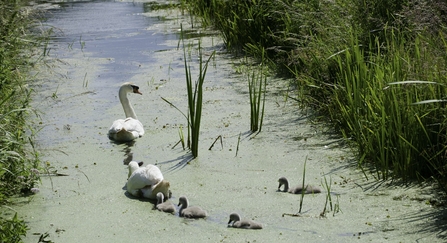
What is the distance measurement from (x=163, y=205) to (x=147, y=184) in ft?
0.82

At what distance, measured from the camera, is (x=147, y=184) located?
4.50m

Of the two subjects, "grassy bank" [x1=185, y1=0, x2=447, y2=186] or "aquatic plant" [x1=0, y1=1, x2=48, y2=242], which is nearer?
"aquatic plant" [x1=0, y1=1, x2=48, y2=242]

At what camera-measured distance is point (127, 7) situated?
14797mm

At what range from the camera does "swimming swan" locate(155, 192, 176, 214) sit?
13.9 feet

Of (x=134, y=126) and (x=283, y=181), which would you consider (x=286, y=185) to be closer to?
(x=283, y=181)

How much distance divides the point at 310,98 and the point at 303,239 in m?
2.73

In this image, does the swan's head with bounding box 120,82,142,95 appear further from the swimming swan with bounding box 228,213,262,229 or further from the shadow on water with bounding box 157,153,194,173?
the swimming swan with bounding box 228,213,262,229

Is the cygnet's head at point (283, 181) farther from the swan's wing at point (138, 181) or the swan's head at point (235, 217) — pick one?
the swan's wing at point (138, 181)

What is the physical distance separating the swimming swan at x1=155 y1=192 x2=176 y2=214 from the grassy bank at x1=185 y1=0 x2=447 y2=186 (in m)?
1.18

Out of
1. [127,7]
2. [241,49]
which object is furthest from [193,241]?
[127,7]

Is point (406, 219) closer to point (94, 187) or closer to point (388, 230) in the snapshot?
point (388, 230)

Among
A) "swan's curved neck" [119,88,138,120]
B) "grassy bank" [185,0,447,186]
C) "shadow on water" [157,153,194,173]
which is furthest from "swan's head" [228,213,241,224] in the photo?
"swan's curved neck" [119,88,138,120]

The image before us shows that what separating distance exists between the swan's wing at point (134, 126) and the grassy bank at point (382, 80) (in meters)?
1.44

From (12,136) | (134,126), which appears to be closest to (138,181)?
(12,136)
